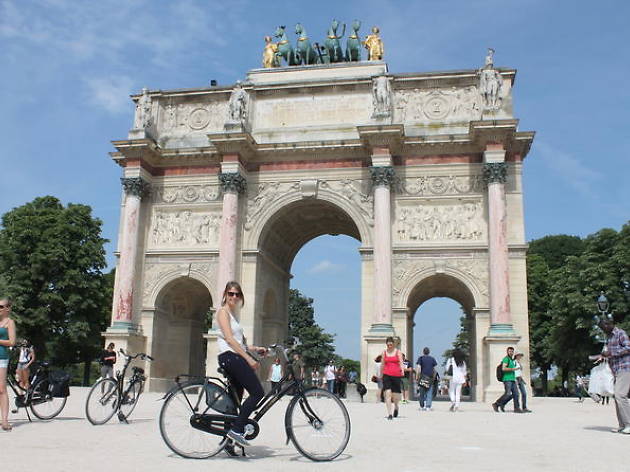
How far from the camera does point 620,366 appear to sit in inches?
467

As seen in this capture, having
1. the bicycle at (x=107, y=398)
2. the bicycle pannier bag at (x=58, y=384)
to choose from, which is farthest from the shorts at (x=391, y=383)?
the bicycle pannier bag at (x=58, y=384)

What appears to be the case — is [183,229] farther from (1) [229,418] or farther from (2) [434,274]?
(1) [229,418]

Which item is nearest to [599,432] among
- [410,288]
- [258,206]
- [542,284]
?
[410,288]

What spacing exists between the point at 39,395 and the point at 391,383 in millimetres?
7470

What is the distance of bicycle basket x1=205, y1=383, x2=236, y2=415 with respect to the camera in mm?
7648

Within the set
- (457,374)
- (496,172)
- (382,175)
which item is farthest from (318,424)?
(496,172)

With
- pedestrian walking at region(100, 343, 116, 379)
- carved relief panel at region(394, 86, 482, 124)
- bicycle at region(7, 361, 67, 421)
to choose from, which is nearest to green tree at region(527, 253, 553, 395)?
carved relief panel at region(394, 86, 482, 124)

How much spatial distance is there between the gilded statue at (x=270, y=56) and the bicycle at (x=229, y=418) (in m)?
27.6

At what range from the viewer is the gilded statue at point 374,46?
32.1 metres

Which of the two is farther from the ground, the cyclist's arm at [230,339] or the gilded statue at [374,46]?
the gilded statue at [374,46]

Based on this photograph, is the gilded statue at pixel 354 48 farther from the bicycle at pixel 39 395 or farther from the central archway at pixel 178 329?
the bicycle at pixel 39 395

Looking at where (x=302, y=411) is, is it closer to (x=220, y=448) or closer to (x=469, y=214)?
(x=220, y=448)

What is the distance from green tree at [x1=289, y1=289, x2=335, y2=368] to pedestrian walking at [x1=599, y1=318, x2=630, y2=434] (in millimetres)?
66776

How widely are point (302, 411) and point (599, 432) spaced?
23.1 feet
